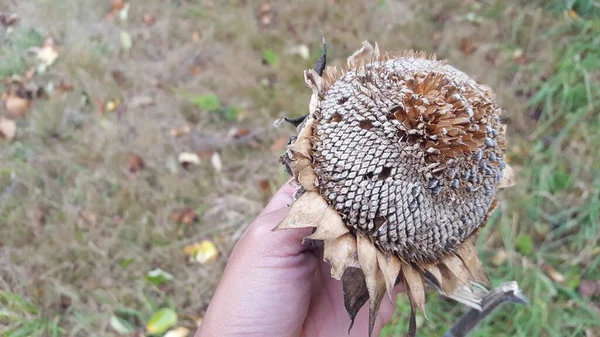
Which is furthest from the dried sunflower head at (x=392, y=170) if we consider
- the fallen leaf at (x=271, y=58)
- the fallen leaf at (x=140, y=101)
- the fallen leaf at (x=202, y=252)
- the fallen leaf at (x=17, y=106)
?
the fallen leaf at (x=17, y=106)

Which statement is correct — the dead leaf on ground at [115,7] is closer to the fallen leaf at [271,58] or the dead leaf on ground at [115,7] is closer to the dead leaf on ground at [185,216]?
the fallen leaf at [271,58]

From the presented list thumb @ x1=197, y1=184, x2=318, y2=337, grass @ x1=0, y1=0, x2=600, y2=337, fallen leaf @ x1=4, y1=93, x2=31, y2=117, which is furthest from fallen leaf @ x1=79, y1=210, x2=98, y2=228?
thumb @ x1=197, y1=184, x2=318, y2=337

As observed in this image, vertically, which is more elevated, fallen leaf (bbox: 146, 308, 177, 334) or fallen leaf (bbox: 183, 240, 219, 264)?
fallen leaf (bbox: 183, 240, 219, 264)

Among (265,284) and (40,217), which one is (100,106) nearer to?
(40,217)

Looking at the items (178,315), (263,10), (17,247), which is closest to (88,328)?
(178,315)

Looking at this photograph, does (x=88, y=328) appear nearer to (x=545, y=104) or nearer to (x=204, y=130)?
(x=204, y=130)

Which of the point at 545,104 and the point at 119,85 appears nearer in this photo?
the point at 545,104

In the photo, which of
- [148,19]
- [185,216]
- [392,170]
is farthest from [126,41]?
[392,170]

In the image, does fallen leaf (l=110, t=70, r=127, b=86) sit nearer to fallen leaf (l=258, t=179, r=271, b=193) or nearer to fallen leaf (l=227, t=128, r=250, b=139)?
fallen leaf (l=227, t=128, r=250, b=139)
